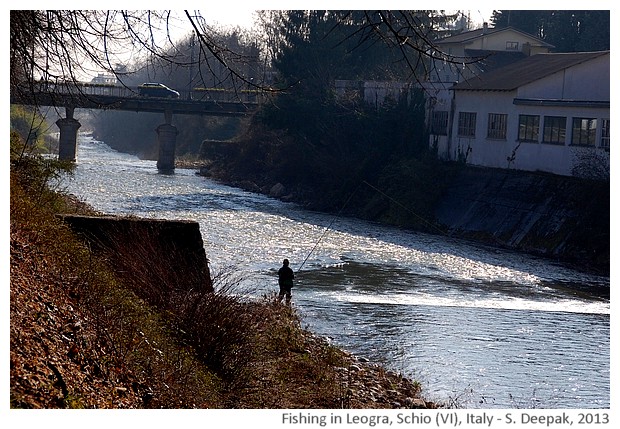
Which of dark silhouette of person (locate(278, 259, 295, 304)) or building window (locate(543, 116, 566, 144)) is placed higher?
building window (locate(543, 116, 566, 144))

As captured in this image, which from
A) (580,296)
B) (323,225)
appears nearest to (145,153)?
(323,225)

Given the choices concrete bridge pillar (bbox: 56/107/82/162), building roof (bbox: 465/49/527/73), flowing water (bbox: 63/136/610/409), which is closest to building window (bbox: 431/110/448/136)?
building roof (bbox: 465/49/527/73)

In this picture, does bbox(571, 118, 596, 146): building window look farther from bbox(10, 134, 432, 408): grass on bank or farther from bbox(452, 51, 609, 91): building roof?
bbox(10, 134, 432, 408): grass on bank

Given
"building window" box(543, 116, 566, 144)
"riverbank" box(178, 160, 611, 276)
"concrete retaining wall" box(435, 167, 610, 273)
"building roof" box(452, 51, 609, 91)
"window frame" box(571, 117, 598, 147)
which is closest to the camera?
"concrete retaining wall" box(435, 167, 610, 273)

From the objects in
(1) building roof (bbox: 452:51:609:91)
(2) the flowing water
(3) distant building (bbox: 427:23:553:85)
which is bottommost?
(2) the flowing water

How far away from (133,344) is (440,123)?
37595mm

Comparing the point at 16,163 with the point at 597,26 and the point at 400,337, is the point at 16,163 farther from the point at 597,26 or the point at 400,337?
the point at 597,26

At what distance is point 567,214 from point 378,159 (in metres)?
14.4

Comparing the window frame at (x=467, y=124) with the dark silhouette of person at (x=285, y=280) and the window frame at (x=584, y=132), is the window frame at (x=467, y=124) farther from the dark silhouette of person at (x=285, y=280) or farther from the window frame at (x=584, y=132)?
the dark silhouette of person at (x=285, y=280)

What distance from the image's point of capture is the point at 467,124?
45.2 m

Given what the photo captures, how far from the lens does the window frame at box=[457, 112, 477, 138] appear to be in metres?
44.7

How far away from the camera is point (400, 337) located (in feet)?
65.6

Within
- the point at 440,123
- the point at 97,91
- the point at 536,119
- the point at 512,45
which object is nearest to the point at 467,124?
the point at 440,123

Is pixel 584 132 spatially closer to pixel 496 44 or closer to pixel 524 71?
pixel 524 71
